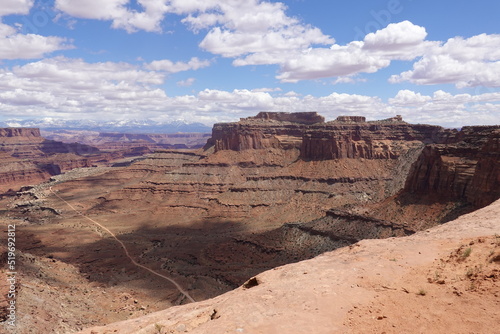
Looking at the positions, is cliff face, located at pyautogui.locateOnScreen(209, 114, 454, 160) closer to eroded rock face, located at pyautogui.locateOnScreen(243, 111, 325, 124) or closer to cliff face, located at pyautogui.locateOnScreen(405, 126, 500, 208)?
eroded rock face, located at pyautogui.locateOnScreen(243, 111, 325, 124)

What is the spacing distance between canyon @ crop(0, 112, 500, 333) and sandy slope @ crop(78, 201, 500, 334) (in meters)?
0.22

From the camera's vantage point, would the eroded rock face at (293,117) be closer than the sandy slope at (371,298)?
No

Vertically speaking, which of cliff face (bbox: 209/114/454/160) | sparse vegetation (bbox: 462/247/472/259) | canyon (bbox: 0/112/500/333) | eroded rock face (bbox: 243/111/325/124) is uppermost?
eroded rock face (bbox: 243/111/325/124)

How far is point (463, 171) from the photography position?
56312mm

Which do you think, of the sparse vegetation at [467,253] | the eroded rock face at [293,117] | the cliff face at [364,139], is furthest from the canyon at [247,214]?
the sparse vegetation at [467,253]

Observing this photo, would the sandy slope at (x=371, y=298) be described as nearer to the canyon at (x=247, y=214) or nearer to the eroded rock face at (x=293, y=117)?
the canyon at (x=247, y=214)

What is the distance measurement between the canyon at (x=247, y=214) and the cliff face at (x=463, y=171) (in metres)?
0.19

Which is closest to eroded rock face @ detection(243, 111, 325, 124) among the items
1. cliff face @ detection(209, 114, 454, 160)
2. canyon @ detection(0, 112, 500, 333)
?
canyon @ detection(0, 112, 500, 333)

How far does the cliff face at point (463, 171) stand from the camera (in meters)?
50.6

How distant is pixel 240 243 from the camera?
69.2 m

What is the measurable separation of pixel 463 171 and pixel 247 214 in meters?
55.6

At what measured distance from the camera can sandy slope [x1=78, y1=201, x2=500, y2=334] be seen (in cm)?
1262

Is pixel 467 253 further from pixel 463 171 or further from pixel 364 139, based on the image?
pixel 364 139

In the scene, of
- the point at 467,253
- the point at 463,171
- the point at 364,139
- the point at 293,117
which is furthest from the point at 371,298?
the point at 293,117
